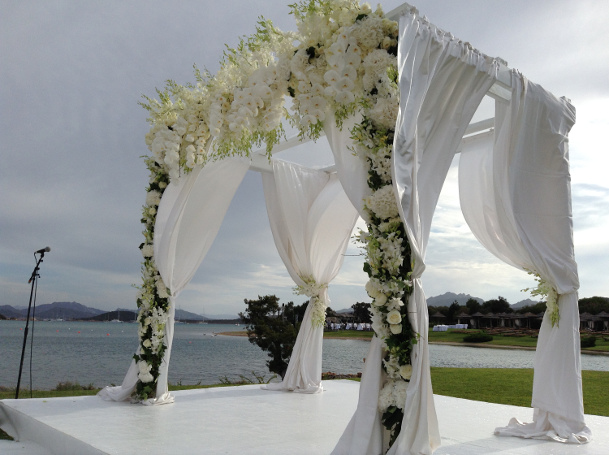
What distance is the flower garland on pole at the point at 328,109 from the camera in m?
3.25

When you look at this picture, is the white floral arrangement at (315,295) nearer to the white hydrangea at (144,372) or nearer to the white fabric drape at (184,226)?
the white fabric drape at (184,226)

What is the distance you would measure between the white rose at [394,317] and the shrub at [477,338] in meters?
21.9

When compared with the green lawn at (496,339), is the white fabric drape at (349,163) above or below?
above

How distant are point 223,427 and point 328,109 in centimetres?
287

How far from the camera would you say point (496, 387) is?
10.7 meters

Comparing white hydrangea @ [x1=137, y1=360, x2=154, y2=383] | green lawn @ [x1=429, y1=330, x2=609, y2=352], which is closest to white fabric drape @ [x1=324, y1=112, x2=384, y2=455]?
white hydrangea @ [x1=137, y1=360, x2=154, y2=383]

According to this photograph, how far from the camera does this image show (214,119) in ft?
15.8

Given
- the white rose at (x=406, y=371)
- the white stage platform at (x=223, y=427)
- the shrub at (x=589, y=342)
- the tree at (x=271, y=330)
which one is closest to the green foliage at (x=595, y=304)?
the shrub at (x=589, y=342)

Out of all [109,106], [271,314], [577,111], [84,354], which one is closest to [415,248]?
[577,111]

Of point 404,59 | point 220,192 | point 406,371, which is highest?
point 404,59

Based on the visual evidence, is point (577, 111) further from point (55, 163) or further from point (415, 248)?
point (55, 163)

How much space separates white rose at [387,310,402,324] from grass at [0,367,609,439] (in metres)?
6.04

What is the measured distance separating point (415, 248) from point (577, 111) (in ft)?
9.65

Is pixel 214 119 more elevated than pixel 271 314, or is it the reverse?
pixel 214 119
